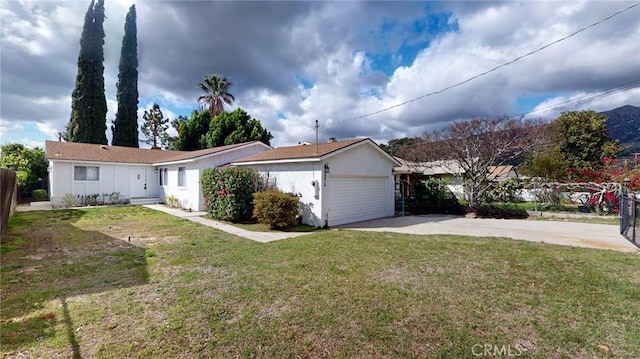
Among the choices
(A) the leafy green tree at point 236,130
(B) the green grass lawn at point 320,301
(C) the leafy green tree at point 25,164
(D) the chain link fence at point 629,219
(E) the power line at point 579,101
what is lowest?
(B) the green grass lawn at point 320,301

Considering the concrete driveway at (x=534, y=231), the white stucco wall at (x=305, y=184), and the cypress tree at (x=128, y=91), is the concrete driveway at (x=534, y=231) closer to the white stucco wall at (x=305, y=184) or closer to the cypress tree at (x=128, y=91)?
the white stucco wall at (x=305, y=184)

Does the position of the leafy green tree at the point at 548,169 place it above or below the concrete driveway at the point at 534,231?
above

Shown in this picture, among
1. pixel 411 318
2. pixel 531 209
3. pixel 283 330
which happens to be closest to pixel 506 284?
pixel 411 318

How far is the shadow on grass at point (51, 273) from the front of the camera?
11.9ft

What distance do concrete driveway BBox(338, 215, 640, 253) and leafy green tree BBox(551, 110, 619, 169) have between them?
908 inches

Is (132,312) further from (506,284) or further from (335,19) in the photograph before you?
(335,19)

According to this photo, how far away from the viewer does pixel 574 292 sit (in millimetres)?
4504

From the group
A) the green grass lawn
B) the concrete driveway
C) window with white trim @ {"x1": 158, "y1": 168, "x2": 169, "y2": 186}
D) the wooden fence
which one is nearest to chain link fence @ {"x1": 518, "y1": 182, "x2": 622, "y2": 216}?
the concrete driveway

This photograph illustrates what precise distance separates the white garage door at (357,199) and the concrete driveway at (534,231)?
0.52 metres

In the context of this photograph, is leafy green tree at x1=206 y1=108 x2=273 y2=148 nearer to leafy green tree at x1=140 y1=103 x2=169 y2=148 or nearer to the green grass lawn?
leafy green tree at x1=140 y1=103 x2=169 y2=148

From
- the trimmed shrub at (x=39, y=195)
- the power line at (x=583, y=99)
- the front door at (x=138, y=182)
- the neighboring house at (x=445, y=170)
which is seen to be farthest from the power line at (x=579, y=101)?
the trimmed shrub at (x=39, y=195)

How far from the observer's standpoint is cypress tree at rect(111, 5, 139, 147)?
3219 centimetres

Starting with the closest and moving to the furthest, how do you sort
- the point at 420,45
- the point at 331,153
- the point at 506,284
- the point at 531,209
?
the point at 506,284, the point at 331,153, the point at 420,45, the point at 531,209

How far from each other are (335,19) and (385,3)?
218 cm
